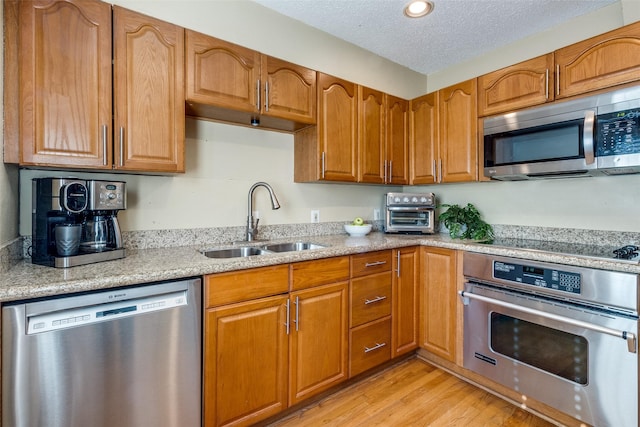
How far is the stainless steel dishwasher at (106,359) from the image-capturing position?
3.42 ft

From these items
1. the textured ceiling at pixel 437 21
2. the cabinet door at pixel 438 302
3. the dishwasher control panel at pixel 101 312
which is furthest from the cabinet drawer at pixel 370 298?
the textured ceiling at pixel 437 21

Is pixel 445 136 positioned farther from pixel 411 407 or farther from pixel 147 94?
pixel 147 94

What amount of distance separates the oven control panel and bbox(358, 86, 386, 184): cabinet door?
1.08 m

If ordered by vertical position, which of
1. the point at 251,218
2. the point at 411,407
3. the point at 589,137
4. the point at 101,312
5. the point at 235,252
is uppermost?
the point at 589,137

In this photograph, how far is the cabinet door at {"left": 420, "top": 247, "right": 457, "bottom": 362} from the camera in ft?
7.05

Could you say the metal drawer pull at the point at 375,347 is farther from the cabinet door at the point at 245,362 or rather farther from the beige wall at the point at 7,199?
the beige wall at the point at 7,199

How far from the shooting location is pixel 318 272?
1781mm

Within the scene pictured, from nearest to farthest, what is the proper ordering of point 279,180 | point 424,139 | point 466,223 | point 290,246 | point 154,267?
point 154,267
point 290,246
point 279,180
point 466,223
point 424,139

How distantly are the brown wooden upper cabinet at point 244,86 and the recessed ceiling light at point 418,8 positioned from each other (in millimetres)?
751

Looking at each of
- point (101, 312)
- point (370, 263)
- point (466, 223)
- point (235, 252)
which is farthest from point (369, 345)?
point (101, 312)

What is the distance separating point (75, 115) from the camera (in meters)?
1.37

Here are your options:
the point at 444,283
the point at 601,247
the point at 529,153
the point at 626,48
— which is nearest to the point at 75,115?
the point at 444,283

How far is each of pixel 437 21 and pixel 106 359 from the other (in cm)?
275

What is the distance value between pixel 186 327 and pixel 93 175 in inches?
39.6
